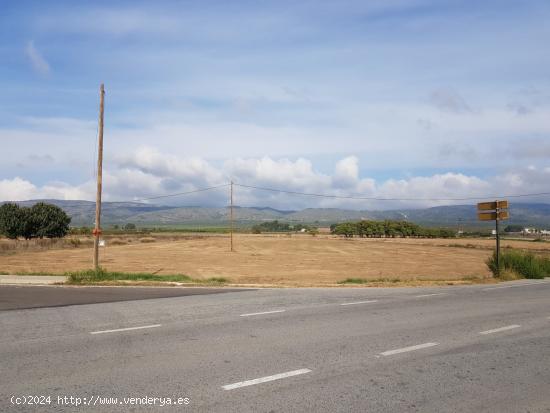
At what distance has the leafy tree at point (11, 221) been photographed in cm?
7500

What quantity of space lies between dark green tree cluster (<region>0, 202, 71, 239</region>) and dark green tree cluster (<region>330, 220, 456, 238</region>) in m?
78.7

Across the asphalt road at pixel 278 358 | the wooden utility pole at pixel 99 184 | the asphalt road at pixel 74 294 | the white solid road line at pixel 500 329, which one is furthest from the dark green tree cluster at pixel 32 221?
the white solid road line at pixel 500 329

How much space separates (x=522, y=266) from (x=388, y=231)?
116 m

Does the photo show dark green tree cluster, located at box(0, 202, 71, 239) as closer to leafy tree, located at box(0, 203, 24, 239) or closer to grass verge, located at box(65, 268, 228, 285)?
leafy tree, located at box(0, 203, 24, 239)

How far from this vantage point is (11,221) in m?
75.4

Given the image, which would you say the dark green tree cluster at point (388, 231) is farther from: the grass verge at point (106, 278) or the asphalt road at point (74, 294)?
the asphalt road at point (74, 294)

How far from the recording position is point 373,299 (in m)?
15.4

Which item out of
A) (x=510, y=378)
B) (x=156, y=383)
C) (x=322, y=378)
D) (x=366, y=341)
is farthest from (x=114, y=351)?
(x=510, y=378)

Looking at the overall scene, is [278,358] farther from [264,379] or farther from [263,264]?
[263,264]

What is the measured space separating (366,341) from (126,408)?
188 inches

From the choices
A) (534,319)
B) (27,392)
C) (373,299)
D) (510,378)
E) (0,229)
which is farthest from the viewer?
(0,229)

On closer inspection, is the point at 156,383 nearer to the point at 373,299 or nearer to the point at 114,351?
the point at 114,351

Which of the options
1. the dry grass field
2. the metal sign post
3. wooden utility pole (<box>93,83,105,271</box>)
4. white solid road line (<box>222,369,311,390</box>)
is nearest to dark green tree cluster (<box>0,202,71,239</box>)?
the dry grass field

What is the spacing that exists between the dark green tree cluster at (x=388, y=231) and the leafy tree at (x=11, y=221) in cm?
8454
